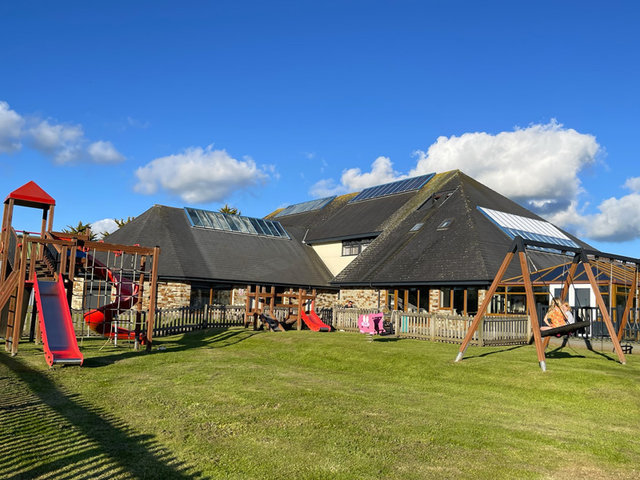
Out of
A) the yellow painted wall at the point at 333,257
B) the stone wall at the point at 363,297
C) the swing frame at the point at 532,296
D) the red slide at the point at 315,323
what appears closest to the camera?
the swing frame at the point at 532,296

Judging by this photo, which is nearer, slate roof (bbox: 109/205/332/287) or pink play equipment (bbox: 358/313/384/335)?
pink play equipment (bbox: 358/313/384/335)

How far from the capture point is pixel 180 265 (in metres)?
32.0

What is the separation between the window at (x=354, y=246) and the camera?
37.0 m

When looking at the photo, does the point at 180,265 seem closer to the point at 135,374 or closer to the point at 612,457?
the point at 135,374

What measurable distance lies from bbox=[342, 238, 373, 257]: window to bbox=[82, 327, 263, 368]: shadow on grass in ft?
46.8

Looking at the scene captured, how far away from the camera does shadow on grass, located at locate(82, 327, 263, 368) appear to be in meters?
15.4

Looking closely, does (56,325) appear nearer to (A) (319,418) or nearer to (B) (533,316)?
(A) (319,418)

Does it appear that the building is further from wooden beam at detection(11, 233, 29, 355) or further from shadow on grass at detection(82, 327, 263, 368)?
wooden beam at detection(11, 233, 29, 355)

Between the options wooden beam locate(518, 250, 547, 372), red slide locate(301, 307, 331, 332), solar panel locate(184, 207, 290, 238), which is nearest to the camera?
wooden beam locate(518, 250, 547, 372)

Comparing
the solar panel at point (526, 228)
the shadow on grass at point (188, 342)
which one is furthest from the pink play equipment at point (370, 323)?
the solar panel at point (526, 228)

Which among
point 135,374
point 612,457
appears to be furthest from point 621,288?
point 135,374

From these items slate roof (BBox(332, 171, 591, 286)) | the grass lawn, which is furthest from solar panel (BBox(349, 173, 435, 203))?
the grass lawn

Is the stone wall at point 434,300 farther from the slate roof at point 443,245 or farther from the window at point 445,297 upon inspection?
the slate roof at point 443,245

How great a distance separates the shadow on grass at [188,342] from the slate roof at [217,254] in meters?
8.16
